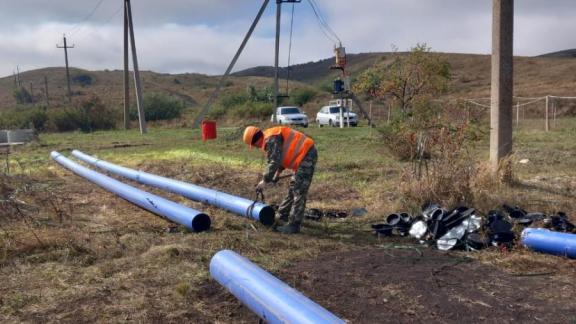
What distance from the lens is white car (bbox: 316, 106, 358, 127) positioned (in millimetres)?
27558

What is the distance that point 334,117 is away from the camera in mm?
28516

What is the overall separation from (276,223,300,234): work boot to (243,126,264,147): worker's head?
992 millimetres

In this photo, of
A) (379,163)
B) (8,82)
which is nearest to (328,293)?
(379,163)

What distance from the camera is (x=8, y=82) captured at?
310 feet

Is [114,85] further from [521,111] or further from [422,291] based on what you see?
[422,291]

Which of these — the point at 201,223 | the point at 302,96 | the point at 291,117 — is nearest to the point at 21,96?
the point at 302,96

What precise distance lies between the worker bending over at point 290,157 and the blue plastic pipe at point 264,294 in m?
1.87

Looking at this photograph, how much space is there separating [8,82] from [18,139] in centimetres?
8200

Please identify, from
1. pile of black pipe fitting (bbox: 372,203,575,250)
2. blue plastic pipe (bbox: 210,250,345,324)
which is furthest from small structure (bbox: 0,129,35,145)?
blue plastic pipe (bbox: 210,250,345,324)

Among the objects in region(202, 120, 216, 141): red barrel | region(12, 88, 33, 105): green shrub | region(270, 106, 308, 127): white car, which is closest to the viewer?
region(202, 120, 216, 141): red barrel

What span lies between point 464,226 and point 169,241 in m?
3.16

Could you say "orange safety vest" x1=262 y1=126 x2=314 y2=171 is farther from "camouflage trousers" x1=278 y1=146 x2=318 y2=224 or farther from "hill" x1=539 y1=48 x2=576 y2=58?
"hill" x1=539 y1=48 x2=576 y2=58

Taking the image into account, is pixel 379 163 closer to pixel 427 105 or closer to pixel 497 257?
pixel 427 105

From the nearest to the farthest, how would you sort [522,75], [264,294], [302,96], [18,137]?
1. [264,294]
2. [18,137]
3. [302,96]
4. [522,75]
